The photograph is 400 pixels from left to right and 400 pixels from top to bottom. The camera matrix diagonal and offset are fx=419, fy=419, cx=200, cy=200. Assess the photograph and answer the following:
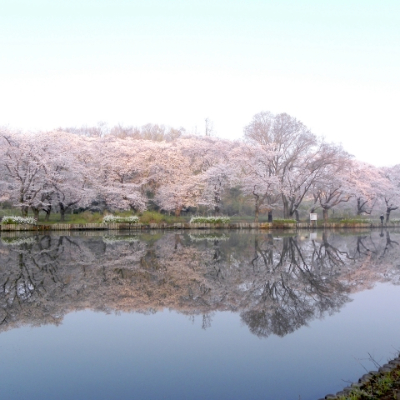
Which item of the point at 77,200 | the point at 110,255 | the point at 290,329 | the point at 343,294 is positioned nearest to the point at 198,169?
the point at 77,200

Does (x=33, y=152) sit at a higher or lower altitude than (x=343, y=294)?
higher

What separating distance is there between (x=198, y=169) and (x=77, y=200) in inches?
448

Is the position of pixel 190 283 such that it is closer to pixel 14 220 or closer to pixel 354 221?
pixel 14 220

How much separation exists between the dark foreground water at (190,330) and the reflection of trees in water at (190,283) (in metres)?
0.05

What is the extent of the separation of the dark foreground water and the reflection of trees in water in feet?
0.15

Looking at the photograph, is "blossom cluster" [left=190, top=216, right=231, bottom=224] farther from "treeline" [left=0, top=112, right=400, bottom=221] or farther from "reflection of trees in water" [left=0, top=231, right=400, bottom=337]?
"reflection of trees in water" [left=0, top=231, right=400, bottom=337]

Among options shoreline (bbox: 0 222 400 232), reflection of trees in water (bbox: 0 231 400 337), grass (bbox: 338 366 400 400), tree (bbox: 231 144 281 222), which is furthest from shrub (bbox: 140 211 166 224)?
grass (bbox: 338 366 400 400)

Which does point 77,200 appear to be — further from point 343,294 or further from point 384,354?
point 384,354

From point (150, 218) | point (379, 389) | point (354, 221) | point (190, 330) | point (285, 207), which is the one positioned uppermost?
point (285, 207)

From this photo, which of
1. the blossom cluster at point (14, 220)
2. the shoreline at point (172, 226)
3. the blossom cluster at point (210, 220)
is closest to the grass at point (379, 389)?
the shoreline at point (172, 226)

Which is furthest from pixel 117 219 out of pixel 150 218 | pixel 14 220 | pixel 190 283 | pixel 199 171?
pixel 190 283

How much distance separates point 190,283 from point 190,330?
3283 mm

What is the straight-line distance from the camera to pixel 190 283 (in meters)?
9.80

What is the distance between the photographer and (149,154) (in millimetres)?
36500
